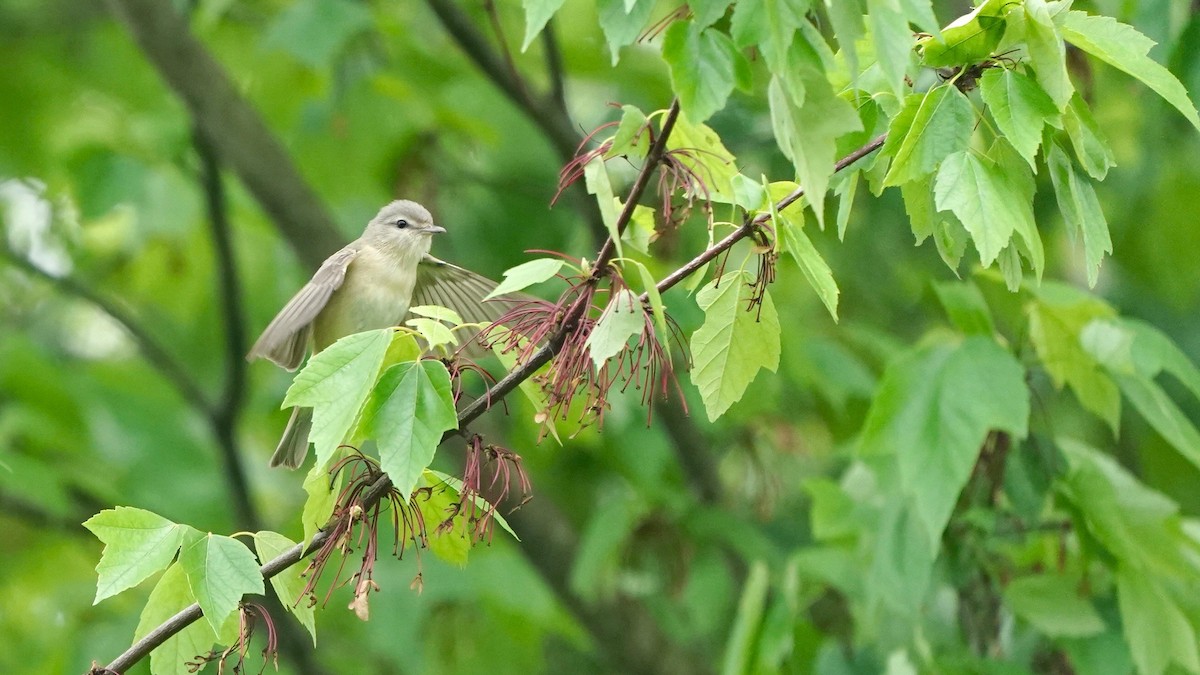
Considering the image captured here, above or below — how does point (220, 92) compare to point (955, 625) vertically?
above

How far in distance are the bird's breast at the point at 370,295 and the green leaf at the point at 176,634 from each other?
181 centimetres

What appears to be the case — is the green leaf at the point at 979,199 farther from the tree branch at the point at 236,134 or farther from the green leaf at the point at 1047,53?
the tree branch at the point at 236,134

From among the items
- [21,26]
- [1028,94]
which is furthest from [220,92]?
[1028,94]

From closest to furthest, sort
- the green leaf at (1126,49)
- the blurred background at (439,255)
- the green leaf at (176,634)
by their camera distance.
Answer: the green leaf at (1126,49)
the green leaf at (176,634)
the blurred background at (439,255)

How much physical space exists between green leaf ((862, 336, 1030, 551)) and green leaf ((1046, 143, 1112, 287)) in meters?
1.25

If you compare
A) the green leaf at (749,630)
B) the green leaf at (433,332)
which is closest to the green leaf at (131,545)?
the green leaf at (433,332)

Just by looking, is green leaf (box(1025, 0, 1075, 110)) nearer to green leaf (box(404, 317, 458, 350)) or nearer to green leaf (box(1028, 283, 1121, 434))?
green leaf (box(404, 317, 458, 350))

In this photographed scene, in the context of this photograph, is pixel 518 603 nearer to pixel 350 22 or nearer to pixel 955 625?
pixel 955 625

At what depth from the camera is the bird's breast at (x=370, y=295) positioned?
4473 mm

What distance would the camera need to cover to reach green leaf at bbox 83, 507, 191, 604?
2.42 meters

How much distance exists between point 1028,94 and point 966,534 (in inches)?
95.5

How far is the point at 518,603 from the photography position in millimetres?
5793

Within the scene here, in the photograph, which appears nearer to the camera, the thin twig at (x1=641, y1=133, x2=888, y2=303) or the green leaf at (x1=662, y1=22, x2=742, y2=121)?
the green leaf at (x1=662, y1=22, x2=742, y2=121)

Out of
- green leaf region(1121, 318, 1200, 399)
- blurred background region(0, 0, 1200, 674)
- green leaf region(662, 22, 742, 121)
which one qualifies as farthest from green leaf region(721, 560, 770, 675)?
green leaf region(662, 22, 742, 121)
